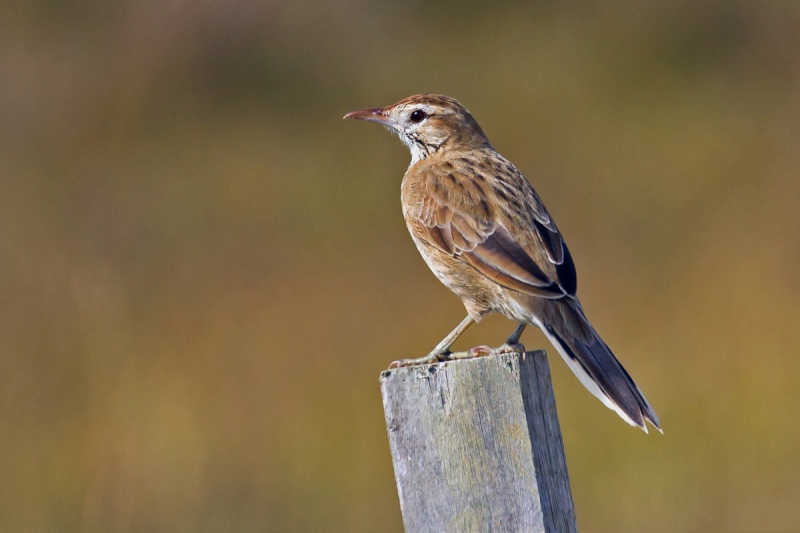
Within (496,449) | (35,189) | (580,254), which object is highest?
(35,189)

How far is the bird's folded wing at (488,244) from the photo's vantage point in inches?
199

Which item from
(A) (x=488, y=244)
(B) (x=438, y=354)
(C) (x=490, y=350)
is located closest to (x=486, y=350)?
(C) (x=490, y=350)

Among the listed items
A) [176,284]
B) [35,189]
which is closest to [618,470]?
[176,284]

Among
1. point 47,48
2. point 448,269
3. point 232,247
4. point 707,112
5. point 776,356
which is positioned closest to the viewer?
point 448,269

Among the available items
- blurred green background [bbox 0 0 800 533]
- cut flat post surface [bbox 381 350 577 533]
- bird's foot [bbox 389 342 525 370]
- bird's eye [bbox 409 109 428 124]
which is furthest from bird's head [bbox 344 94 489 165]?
cut flat post surface [bbox 381 350 577 533]

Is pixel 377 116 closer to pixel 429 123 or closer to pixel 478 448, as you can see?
pixel 429 123

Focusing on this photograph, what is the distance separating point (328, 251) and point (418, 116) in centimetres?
407

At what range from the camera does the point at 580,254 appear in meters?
10.4

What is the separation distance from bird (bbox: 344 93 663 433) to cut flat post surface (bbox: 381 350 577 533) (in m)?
0.79

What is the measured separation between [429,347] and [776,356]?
302cm

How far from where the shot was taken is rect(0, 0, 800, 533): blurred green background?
7.68 metres

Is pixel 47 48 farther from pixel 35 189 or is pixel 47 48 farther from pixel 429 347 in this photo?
pixel 429 347

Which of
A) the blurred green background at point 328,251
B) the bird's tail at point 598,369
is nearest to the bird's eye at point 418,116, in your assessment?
the bird's tail at point 598,369

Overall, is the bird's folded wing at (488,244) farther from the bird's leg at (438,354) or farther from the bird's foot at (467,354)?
the bird's foot at (467,354)
